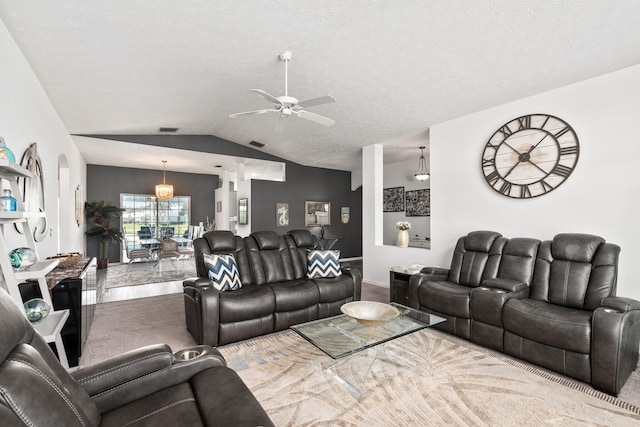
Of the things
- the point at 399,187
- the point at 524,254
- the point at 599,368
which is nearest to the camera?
the point at 599,368

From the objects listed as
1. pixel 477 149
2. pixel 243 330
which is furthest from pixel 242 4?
pixel 477 149

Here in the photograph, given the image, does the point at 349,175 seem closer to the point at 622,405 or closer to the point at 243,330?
the point at 243,330

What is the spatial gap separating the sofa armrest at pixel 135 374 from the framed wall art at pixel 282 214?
6374mm

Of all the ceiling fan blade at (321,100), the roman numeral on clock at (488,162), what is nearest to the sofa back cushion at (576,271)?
the roman numeral on clock at (488,162)

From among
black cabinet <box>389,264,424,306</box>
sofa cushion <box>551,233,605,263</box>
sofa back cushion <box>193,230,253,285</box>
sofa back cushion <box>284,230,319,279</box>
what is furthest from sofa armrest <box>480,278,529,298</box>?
sofa back cushion <box>193,230,253,285</box>

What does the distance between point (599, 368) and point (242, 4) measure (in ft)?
12.8

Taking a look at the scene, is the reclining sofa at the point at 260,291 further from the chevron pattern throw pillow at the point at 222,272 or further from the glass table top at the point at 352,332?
the glass table top at the point at 352,332

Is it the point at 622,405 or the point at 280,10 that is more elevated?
the point at 280,10

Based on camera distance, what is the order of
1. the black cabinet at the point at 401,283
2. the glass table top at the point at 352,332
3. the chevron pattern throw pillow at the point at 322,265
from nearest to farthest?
the glass table top at the point at 352,332 → the chevron pattern throw pillow at the point at 322,265 → the black cabinet at the point at 401,283

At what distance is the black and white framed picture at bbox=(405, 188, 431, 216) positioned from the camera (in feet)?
23.4

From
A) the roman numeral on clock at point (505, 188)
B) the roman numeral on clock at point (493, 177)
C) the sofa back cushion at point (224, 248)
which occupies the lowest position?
the sofa back cushion at point (224, 248)

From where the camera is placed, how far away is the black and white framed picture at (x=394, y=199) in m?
7.79

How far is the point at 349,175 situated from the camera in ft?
30.9

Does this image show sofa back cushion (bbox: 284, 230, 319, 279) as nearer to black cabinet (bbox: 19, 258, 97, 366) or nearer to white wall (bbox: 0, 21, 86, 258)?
black cabinet (bbox: 19, 258, 97, 366)
